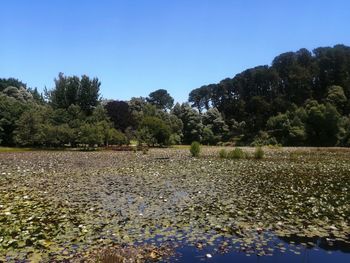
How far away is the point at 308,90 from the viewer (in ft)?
280

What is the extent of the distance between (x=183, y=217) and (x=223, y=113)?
275 ft

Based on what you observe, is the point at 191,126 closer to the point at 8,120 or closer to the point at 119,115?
the point at 119,115

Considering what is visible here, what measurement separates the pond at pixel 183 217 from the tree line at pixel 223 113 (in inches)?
1414

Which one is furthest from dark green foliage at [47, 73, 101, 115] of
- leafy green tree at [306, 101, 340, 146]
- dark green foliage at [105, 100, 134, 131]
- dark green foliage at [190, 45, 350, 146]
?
leafy green tree at [306, 101, 340, 146]

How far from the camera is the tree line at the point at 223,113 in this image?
56.8 m

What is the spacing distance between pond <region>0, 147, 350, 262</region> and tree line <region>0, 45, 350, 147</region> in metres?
35.9

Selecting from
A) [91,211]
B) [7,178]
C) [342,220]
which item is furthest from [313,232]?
[7,178]

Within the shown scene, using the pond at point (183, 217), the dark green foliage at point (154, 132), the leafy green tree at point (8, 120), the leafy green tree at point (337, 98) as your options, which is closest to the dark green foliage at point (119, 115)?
the dark green foliage at point (154, 132)

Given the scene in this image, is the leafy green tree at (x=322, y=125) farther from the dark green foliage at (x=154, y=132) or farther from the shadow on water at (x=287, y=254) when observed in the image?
the shadow on water at (x=287, y=254)

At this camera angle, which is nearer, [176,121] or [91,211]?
[91,211]

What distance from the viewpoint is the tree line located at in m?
56.8

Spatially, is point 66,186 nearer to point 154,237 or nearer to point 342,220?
point 154,237

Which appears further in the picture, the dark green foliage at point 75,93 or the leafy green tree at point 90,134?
the dark green foliage at point 75,93

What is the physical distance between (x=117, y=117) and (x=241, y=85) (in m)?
41.6
